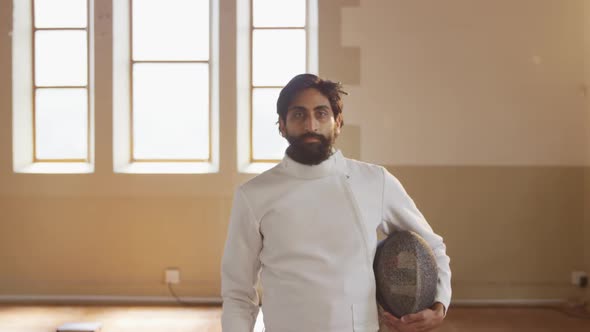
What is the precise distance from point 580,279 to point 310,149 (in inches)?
153

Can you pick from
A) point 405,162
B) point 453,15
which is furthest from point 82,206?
point 453,15

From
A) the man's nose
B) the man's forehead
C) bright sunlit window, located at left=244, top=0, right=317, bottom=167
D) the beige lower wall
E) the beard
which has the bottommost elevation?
the beige lower wall

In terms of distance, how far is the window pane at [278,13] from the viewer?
5.49 m

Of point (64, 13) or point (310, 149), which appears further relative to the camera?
point (64, 13)

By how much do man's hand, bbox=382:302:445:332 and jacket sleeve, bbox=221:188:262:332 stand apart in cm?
38

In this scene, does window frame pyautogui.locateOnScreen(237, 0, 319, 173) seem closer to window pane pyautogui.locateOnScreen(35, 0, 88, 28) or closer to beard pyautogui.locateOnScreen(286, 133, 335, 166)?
window pane pyautogui.locateOnScreen(35, 0, 88, 28)

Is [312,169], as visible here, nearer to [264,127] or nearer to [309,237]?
[309,237]

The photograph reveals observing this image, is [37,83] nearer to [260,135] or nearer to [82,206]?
[82,206]

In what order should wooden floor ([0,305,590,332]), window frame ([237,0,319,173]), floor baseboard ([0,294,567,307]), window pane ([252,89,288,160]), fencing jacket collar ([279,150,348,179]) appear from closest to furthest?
fencing jacket collar ([279,150,348,179])
wooden floor ([0,305,590,332])
floor baseboard ([0,294,567,307])
window frame ([237,0,319,173])
window pane ([252,89,288,160])

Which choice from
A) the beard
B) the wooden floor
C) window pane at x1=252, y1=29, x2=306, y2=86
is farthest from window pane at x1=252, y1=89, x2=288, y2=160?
the beard

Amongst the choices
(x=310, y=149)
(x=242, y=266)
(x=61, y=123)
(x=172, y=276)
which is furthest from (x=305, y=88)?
(x=61, y=123)

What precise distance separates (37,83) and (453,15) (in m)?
3.44

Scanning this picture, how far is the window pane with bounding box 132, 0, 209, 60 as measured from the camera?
5.56 meters

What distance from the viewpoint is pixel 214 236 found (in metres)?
5.19
